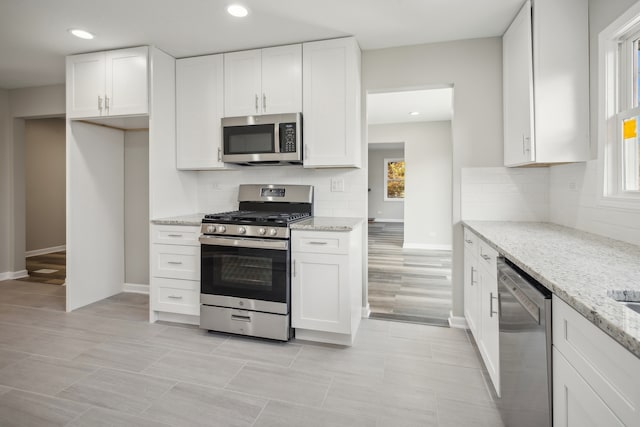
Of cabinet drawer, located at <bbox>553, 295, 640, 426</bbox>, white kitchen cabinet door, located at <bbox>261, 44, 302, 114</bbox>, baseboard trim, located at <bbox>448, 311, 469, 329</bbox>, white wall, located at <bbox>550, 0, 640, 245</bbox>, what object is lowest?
baseboard trim, located at <bbox>448, 311, 469, 329</bbox>

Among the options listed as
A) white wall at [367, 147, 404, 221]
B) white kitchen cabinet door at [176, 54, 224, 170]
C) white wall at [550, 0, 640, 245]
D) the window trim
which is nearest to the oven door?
white kitchen cabinet door at [176, 54, 224, 170]

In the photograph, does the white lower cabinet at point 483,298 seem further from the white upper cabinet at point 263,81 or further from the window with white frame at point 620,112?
the white upper cabinet at point 263,81

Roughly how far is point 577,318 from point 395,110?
16.9 feet

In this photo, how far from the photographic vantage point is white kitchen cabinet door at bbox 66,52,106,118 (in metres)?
3.12

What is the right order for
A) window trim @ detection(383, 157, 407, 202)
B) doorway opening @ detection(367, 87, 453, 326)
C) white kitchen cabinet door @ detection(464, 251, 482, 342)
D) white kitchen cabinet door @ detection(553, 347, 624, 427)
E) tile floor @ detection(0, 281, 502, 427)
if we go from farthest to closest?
window trim @ detection(383, 157, 407, 202) < doorway opening @ detection(367, 87, 453, 326) < white kitchen cabinet door @ detection(464, 251, 482, 342) < tile floor @ detection(0, 281, 502, 427) < white kitchen cabinet door @ detection(553, 347, 624, 427)

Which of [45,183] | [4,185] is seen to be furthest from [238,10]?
[45,183]

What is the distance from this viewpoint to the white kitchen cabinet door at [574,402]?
0.82 meters

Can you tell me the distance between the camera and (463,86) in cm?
290

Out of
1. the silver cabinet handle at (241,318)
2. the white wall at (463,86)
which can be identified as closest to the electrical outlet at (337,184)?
the white wall at (463,86)

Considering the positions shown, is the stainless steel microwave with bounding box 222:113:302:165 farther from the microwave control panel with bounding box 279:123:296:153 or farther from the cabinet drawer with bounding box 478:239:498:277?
the cabinet drawer with bounding box 478:239:498:277

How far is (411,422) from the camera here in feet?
5.65

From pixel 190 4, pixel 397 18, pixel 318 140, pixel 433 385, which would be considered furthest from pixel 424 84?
pixel 433 385

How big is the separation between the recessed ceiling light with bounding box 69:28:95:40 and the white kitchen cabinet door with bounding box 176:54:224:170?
70cm

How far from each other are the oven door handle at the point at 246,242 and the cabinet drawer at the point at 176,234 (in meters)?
0.17
